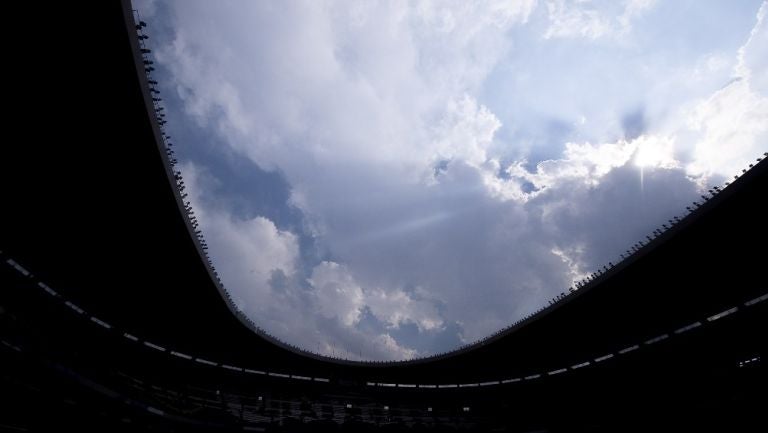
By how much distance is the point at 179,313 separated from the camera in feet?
75.3

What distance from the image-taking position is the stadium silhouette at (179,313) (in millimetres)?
12070

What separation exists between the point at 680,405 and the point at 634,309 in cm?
510

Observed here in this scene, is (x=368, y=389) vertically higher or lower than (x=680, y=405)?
higher

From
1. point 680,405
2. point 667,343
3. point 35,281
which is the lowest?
point 680,405

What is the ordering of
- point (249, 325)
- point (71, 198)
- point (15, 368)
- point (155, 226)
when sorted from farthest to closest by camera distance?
point (249, 325) < point (155, 226) < point (71, 198) < point (15, 368)

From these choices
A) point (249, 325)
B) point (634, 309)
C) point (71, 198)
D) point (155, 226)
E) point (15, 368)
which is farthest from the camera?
point (249, 325)

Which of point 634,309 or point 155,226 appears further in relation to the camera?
point 634,309

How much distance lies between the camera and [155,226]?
1639cm

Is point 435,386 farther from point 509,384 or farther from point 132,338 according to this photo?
point 132,338

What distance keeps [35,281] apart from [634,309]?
33785mm

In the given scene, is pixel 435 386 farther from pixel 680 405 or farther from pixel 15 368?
pixel 15 368

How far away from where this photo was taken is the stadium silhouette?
12.1 metres

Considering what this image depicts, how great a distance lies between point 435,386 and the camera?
119 feet

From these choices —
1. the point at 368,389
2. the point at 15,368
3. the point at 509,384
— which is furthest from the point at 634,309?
the point at 15,368
